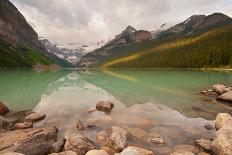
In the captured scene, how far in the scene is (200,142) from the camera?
15945mm

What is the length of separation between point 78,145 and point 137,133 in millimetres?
5708

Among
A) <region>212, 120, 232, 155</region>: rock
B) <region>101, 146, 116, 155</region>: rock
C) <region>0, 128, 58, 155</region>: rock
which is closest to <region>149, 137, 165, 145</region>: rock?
<region>101, 146, 116, 155</region>: rock

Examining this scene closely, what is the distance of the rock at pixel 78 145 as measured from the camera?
14743mm

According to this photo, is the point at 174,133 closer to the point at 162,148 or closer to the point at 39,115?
the point at 162,148

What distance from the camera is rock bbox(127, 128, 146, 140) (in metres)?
18.0

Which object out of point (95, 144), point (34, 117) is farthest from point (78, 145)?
point (34, 117)

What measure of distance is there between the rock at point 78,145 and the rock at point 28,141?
1438 mm

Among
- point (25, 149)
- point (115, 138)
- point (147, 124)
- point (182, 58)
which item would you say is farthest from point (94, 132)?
point (182, 58)

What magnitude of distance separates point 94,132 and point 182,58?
188 meters

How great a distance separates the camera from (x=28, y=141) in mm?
14586

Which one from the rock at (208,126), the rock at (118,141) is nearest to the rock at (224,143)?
the rock at (208,126)

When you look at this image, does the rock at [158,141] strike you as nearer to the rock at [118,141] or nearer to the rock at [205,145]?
the rock at [118,141]

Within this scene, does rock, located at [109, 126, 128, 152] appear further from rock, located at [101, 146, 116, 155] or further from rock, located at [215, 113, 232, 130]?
rock, located at [215, 113, 232, 130]

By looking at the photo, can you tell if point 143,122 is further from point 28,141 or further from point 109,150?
point 28,141
